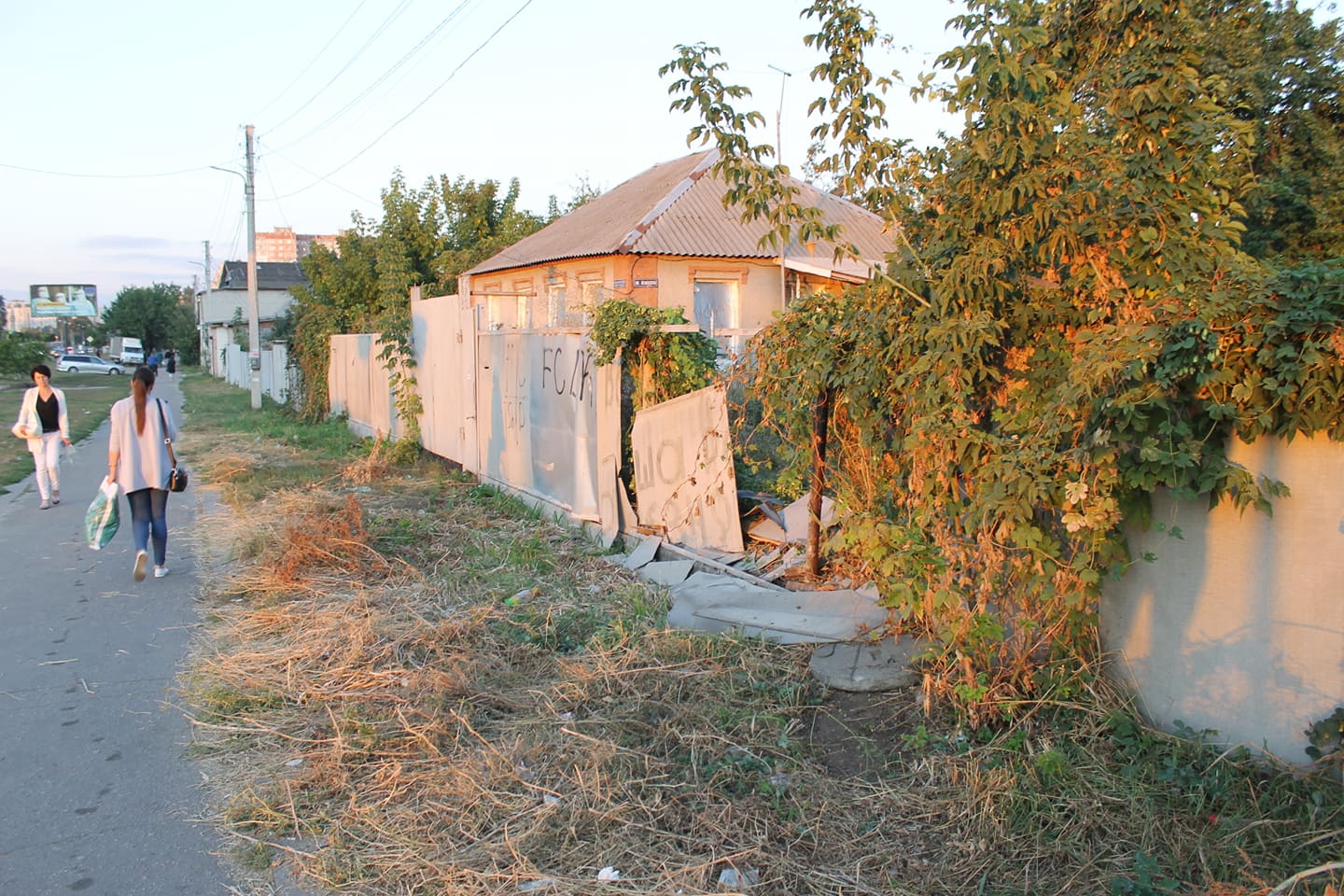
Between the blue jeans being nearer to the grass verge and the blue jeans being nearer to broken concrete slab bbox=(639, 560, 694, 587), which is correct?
the grass verge

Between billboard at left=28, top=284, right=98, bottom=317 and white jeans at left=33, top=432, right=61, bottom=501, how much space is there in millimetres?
93852

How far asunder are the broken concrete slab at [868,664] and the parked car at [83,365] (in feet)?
221

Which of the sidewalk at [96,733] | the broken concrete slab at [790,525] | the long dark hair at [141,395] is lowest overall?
the sidewalk at [96,733]

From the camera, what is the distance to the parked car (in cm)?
6159

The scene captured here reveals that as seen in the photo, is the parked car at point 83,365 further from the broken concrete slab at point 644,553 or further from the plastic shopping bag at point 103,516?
the broken concrete slab at point 644,553

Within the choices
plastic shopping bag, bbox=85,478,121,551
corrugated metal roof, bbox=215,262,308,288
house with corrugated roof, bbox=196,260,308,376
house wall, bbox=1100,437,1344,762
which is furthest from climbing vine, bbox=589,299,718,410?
corrugated metal roof, bbox=215,262,308,288

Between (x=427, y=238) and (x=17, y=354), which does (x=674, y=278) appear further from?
(x=17, y=354)

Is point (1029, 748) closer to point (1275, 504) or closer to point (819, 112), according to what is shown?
point (1275, 504)

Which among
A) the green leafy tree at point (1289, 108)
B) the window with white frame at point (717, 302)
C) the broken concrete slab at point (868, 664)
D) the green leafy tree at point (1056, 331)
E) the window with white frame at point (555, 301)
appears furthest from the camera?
the window with white frame at point (555, 301)

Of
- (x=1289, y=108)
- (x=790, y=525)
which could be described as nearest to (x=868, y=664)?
(x=790, y=525)

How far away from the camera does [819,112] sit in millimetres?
5438

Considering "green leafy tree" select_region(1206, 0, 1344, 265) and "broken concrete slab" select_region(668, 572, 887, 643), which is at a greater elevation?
"green leafy tree" select_region(1206, 0, 1344, 265)

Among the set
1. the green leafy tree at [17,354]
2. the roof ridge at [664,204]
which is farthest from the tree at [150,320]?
the roof ridge at [664,204]

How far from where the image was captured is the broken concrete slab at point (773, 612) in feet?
18.3
